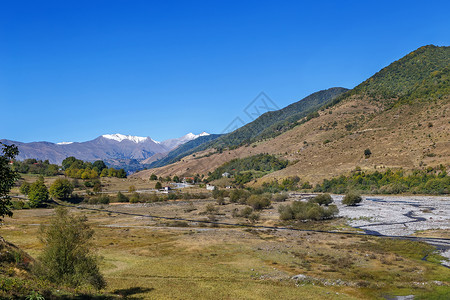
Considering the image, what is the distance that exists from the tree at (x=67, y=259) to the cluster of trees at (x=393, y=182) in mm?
105850

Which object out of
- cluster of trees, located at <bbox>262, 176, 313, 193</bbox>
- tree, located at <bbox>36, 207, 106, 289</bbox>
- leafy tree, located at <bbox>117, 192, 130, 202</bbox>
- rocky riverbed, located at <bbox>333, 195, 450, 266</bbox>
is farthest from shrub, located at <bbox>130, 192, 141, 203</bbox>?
tree, located at <bbox>36, 207, 106, 289</bbox>

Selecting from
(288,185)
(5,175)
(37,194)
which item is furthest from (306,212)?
(37,194)

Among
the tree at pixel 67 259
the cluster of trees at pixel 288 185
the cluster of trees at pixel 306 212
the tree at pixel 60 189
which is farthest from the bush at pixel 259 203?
the tree at pixel 67 259

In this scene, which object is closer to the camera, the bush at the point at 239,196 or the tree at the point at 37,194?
the tree at the point at 37,194

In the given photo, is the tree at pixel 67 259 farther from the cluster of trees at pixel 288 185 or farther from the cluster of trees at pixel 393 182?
the cluster of trees at pixel 288 185

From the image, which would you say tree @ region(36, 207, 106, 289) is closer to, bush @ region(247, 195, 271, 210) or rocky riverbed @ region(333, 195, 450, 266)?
rocky riverbed @ region(333, 195, 450, 266)

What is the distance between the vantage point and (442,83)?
555 ft

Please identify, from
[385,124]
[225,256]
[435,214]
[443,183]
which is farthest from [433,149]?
[225,256]

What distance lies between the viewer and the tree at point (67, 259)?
85.8ft

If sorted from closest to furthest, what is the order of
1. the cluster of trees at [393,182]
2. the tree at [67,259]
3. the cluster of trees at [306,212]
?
the tree at [67,259], the cluster of trees at [306,212], the cluster of trees at [393,182]

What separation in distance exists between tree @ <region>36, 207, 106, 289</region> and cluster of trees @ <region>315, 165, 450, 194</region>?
105850 mm

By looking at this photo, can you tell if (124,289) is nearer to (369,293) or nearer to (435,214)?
(369,293)

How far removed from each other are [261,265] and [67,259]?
21.7 metres

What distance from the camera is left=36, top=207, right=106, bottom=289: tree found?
26141 mm
